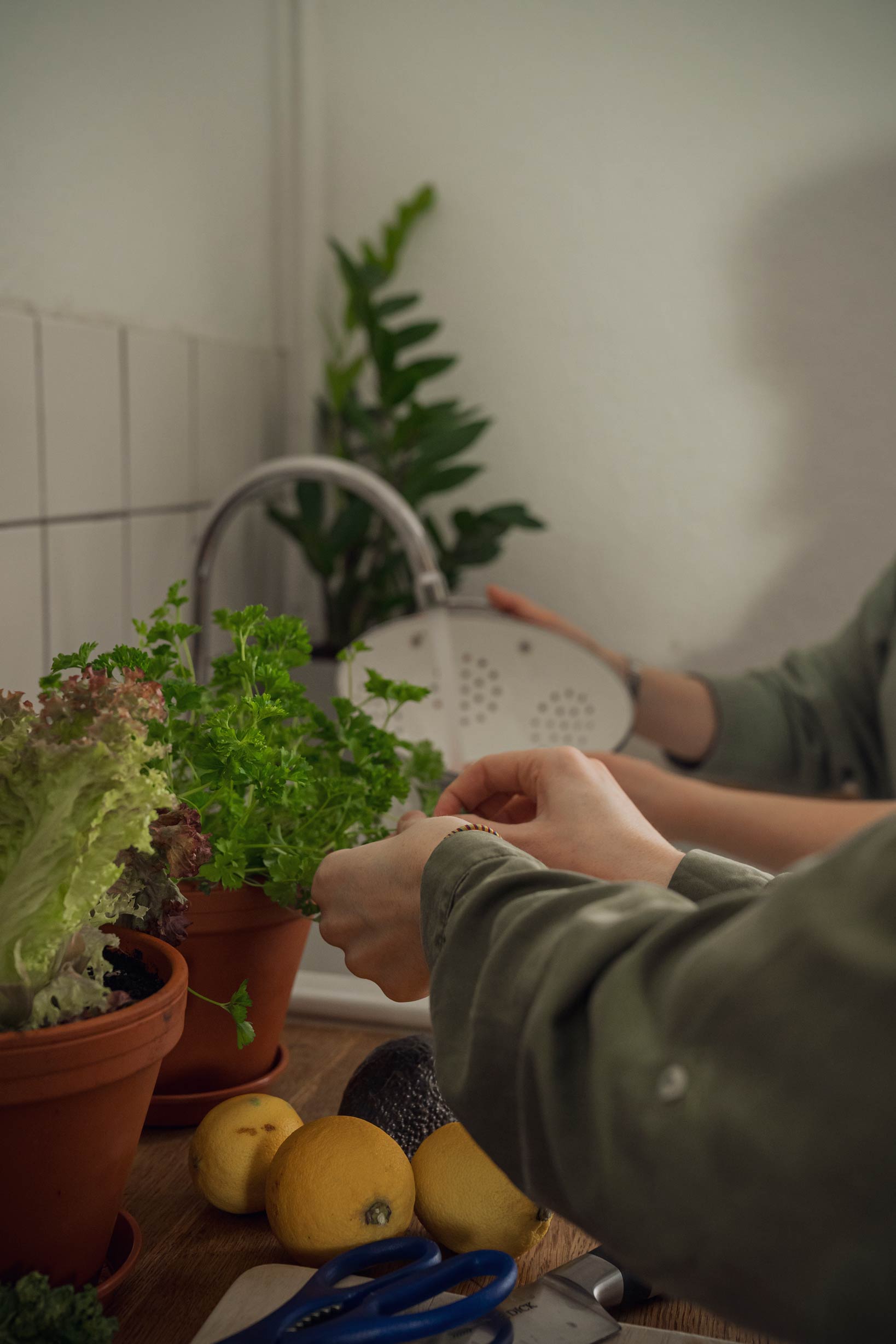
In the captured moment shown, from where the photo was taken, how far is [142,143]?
100cm

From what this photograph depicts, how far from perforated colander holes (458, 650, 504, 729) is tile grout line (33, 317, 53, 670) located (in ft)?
1.40

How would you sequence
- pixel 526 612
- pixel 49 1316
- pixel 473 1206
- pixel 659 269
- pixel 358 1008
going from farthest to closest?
pixel 659 269 → pixel 526 612 → pixel 358 1008 → pixel 473 1206 → pixel 49 1316

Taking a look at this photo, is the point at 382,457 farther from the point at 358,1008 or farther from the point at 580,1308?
the point at 580,1308

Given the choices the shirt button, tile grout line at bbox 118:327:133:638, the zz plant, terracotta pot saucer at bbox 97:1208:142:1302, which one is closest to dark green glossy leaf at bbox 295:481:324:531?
the zz plant

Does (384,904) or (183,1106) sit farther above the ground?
(384,904)

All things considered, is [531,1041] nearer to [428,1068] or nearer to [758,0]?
[428,1068]

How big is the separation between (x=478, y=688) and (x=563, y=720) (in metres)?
0.10

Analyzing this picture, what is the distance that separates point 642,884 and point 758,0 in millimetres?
1390

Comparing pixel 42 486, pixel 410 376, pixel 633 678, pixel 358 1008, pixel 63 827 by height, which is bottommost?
pixel 358 1008

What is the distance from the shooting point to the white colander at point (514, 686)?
43.4 inches

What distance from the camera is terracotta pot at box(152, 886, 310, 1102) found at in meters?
0.53

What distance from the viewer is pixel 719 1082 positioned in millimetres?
267

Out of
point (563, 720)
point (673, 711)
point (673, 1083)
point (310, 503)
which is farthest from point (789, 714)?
point (673, 1083)

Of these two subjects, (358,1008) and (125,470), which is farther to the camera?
(125,470)
